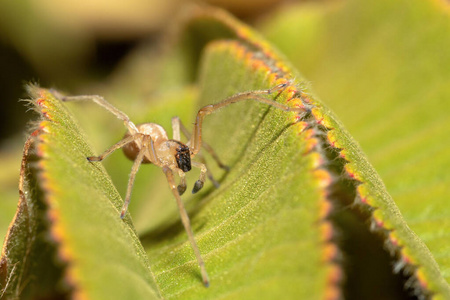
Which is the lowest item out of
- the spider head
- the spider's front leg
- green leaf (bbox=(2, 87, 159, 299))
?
green leaf (bbox=(2, 87, 159, 299))

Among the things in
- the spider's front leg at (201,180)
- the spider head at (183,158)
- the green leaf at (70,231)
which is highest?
the spider head at (183,158)

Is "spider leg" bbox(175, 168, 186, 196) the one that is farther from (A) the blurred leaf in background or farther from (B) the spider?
(A) the blurred leaf in background

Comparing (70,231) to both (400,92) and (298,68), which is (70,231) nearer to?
(400,92)

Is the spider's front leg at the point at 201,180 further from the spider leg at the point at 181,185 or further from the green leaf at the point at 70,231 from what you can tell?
the green leaf at the point at 70,231

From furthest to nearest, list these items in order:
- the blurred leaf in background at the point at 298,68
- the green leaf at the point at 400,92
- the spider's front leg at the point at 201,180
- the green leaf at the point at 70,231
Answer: the blurred leaf in background at the point at 298,68
the green leaf at the point at 400,92
the spider's front leg at the point at 201,180
the green leaf at the point at 70,231

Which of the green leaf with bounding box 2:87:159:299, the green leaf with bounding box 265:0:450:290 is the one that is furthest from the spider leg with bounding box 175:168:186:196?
the green leaf with bounding box 265:0:450:290

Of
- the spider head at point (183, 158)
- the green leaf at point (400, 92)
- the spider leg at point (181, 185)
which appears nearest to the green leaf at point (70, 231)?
the spider leg at point (181, 185)

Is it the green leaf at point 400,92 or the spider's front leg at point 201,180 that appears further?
the green leaf at point 400,92

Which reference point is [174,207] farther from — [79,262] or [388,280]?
[79,262]

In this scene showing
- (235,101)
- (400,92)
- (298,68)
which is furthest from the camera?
(298,68)

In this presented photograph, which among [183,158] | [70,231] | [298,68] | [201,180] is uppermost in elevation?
[298,68]

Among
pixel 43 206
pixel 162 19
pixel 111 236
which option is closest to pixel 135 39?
pixel 162 19

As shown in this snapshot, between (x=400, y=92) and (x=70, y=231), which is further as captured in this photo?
(x=400, y=92)

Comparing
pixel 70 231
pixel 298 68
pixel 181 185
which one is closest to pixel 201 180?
pixel 181 185
